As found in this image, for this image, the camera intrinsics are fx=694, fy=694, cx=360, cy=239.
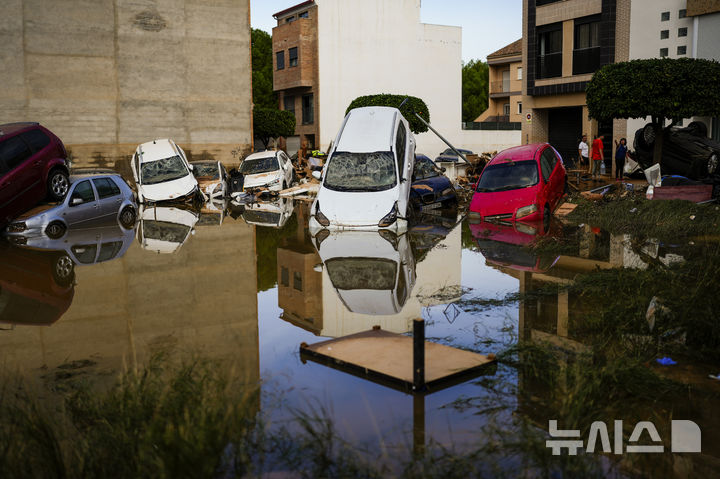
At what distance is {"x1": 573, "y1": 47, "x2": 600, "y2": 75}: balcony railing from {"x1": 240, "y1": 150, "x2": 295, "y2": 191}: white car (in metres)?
16.1

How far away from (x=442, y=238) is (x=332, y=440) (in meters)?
10.8

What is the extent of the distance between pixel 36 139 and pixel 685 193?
16387mm

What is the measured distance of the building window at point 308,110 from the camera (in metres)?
54.9

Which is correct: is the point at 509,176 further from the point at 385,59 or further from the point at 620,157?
the point at 385,59

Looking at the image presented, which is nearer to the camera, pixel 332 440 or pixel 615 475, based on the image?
pixel 615 475

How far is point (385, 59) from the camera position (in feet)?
181

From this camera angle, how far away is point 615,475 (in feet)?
13.2

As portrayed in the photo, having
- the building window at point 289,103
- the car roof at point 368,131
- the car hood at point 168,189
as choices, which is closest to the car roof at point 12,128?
the car roof at point 368,131

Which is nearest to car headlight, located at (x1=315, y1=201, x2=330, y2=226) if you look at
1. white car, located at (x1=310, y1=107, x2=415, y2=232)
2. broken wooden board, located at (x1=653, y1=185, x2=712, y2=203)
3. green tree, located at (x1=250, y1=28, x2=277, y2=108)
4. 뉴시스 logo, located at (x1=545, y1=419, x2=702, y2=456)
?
white car, located at (x1=310, y1=107, x2=415, y2=232)

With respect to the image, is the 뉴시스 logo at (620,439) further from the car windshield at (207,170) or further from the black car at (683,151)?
the car windshield at (207,170)

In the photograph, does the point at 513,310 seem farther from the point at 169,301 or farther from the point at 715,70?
the point at 715,70

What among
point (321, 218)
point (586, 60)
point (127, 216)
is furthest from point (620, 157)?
point (127, 216)

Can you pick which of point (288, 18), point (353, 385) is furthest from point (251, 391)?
point (288, 18)

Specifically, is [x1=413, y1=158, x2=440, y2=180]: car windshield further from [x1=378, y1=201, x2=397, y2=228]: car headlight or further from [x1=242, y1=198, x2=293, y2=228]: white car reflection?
[x1=378, y1=201, x2=397, y2=228]: car headlight
